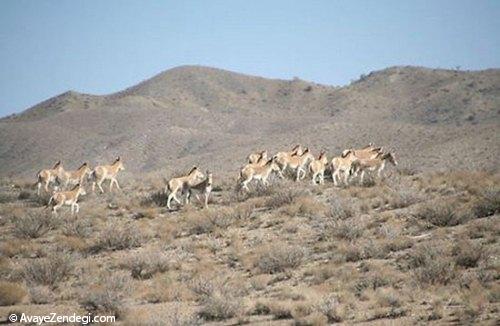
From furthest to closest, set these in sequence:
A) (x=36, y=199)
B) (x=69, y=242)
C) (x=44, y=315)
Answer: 1. (x=36, y=199)
2. (x=69, y=242)
3. (x=44, y=315)

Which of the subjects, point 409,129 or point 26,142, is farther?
point 26,142

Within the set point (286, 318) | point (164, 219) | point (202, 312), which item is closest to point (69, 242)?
point (164, 219)

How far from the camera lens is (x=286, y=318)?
10.5 m

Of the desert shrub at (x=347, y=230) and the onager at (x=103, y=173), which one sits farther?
the onager at (x=103, y=173)

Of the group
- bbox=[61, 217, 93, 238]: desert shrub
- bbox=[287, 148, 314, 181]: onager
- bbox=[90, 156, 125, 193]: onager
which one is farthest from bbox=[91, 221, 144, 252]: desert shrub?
bbox=[287, 148, 314, 181]: onager

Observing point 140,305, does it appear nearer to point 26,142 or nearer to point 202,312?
point 202,312

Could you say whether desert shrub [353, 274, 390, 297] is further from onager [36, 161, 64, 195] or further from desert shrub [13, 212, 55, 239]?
onager [36, 161, 64, 195]

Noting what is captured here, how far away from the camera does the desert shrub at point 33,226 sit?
732 inches

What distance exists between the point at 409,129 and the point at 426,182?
38.0 meters

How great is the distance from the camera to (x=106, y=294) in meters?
11.2

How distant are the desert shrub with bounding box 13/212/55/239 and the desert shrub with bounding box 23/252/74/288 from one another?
4.65 meters

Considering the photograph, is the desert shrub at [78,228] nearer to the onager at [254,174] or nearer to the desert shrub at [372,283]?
the onager at [254,174]

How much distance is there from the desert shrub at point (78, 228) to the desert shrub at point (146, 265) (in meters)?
4.47

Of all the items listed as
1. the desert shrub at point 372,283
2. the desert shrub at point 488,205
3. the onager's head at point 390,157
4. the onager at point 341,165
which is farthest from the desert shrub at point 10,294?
the onager's head at point 390,157
